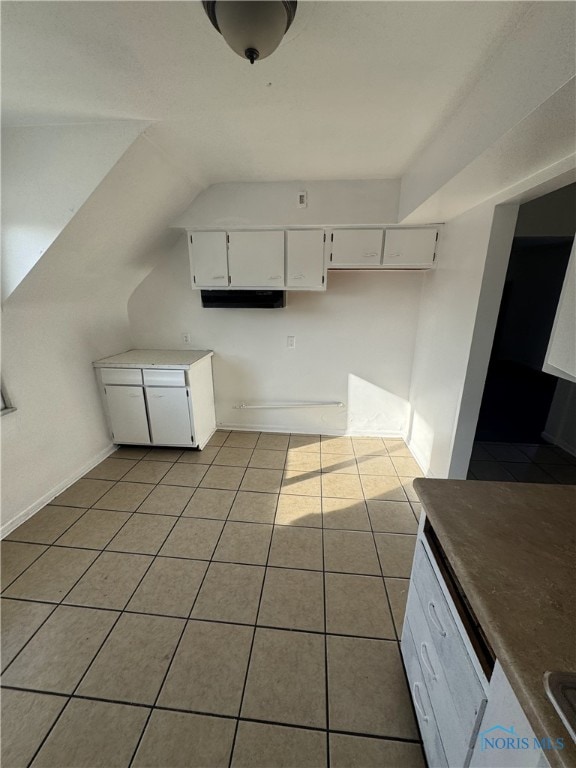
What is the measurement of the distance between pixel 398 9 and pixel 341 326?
2.19m

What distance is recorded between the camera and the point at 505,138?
3.47 ft

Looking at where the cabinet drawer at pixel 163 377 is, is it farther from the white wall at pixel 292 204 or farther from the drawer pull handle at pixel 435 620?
the drawer pull handle at pixel 435 620

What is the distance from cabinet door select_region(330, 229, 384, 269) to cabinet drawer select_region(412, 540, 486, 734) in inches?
85.6

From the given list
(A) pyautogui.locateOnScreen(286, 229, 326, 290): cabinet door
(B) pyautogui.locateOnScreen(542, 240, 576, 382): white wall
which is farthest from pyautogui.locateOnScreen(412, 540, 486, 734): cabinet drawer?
(A) pyautogui.locateOnScreen(286, 229, 326, 290): cabinet door

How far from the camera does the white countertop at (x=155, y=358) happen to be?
270 centimetres

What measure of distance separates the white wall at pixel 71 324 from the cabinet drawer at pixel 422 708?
250 centimetres

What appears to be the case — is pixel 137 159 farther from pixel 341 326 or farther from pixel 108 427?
pixel 108 427

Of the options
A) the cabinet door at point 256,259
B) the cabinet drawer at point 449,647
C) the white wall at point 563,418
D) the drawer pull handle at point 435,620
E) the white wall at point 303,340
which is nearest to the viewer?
the cabinet drawer at point 449,647

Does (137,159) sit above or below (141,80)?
below

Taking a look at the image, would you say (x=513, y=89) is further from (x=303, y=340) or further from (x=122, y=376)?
(x=122, y=376)

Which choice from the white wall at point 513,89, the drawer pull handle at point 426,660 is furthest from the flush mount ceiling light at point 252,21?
the drawer pull handle at point 426,660

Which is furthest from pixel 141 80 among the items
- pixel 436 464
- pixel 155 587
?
pixel 436 464

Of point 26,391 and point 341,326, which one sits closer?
point 26,391

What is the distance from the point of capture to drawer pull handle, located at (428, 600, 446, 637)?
897 millimetres
